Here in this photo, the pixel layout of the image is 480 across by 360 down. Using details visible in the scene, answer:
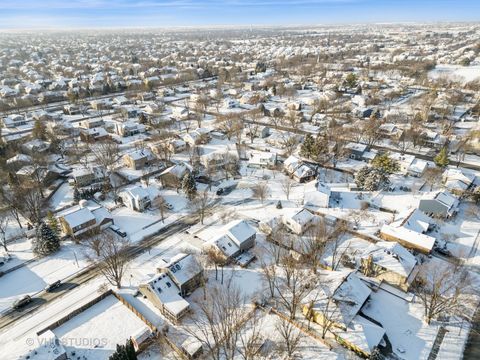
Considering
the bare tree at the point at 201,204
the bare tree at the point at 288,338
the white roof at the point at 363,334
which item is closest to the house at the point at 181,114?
the bare tree at the point at 201,204

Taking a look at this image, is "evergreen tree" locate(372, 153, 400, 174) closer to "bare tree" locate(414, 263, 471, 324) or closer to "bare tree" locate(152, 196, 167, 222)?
"bare tree" locate(414, 263, 471, 324)

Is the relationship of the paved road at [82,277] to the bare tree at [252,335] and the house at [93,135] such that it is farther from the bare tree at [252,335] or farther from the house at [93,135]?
the house at [93,135]

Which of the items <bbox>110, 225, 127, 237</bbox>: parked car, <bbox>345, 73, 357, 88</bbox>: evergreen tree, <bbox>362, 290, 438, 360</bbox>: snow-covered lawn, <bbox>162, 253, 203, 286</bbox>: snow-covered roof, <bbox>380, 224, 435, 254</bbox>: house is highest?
<bbox>345, 73, 357, 88</bbox>: evergreen tree

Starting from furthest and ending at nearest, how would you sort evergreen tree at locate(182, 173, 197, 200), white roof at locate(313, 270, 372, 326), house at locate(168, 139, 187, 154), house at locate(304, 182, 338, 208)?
house at locate(168, 139, 187, 154), evergreen tree at locate(182, 173, 197, 200), house at locate(304, 182, 338, 208), white roof at locate(313, 270, 372, 326)

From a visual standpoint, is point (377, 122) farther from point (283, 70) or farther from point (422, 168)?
point (283, 70)

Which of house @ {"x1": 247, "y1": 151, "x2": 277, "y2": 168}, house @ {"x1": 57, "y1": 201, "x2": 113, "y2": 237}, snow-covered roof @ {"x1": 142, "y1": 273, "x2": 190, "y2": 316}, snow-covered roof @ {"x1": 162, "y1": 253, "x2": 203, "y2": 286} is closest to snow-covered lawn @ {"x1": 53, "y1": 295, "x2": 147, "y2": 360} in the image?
snow-covered roof @ {"x1": 142, "y1": 273, "x2": 190, "y2": 316}

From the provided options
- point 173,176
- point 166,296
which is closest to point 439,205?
point 166,296
